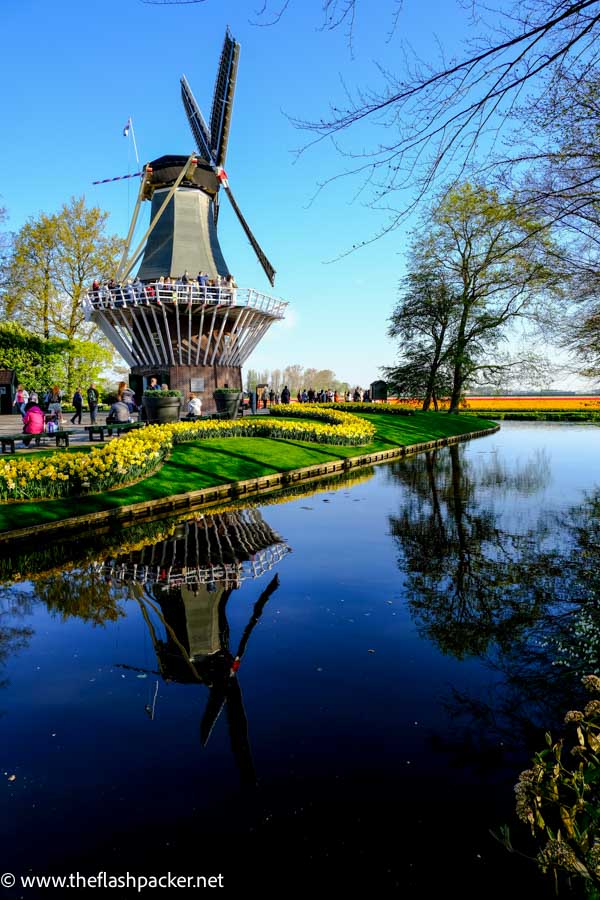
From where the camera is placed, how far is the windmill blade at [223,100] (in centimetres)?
3416

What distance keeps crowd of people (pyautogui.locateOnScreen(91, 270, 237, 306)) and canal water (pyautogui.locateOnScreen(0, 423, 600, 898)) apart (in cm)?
1973

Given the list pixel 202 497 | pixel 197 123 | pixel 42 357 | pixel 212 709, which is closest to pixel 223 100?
pixel 197 123

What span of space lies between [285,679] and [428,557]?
4383 millimetres

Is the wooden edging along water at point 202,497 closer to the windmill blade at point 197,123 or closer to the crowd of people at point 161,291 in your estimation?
the crowd of people at point 161,291

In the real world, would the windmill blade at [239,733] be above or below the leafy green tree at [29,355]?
below

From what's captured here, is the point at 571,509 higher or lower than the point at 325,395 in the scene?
lower

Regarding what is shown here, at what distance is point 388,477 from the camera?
57.7 ft

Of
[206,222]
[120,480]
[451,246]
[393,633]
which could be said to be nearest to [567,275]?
[393,633]

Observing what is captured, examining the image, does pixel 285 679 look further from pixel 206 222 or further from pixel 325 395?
pixel 325 395

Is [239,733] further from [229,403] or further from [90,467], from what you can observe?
[229,403]

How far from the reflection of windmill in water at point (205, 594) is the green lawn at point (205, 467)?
211 cm

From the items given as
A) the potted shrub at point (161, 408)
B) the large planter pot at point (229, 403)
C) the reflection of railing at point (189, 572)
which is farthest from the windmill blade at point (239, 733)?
the large planter pot at point (229, 403)

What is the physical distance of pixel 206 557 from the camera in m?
8.75

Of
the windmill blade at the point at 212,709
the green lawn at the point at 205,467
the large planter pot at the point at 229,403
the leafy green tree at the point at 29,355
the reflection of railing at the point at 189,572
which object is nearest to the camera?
the windmill blade at the point at 212,709
